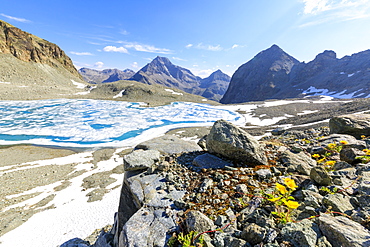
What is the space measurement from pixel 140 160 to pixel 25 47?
13215 cm

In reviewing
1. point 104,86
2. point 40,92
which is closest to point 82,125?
point 40,92

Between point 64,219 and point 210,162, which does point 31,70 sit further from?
point 210,162

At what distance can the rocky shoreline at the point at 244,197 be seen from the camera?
7.47 ft

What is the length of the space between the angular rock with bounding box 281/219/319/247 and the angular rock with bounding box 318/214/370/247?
0.47 feet

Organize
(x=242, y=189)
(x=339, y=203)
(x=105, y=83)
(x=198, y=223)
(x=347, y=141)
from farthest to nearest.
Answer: (x=105, y=83)
(x=347, y=141)
(x=242, y=189)
(x=198, y=223)
(x=339, y=203)

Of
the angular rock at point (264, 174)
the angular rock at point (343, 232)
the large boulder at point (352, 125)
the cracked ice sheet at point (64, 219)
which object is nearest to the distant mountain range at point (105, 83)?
the cracked ice sheet at point (64, 219)

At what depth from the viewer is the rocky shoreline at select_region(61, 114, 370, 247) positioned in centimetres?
228

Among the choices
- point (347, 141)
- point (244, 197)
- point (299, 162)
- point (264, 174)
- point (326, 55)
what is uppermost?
point (326, 55)

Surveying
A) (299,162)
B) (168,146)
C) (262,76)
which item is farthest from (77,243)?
(262,76)

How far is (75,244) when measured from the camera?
6211mm

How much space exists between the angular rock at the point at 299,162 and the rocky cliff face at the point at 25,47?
126119mm

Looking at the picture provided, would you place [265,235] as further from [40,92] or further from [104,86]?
[104,86]

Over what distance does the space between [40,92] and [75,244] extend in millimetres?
76703

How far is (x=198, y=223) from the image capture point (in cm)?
272
